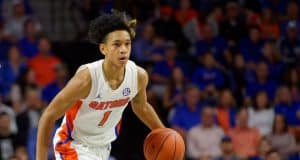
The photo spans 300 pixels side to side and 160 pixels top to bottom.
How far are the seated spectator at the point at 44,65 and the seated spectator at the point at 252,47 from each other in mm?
2651

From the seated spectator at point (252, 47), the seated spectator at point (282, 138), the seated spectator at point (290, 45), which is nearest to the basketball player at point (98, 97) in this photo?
the seated spectator at point (282, 138)

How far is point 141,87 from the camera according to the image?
16.8 ft

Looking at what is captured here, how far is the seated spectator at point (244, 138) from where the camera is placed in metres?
8.93

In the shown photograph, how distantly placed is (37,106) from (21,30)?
63.5 inches

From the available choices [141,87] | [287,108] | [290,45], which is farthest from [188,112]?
[141,87]

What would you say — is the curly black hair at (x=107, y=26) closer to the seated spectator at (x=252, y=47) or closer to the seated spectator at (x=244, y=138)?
the seated spectator at (x=244, y=138)

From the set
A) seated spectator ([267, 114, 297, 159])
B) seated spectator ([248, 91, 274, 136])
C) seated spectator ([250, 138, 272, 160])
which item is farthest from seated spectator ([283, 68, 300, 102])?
seated spectator ([250, 138, 272, 160])

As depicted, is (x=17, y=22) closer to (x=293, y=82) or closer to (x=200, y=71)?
(x=200, y=71)

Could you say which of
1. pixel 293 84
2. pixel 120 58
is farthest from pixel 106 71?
pixel 293 84

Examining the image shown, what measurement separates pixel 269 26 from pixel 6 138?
14.2 ft

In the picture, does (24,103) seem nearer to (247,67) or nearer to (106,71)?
(247,67)

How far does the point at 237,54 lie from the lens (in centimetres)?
997

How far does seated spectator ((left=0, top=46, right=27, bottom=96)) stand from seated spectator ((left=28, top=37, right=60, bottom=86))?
217 mm

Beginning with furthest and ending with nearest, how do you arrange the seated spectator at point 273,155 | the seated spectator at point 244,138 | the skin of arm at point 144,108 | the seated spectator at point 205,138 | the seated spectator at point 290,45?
the seated spectator at point 290,45, the seated spectator at point 244,138, the seated spectator at point 205,138, the seated spectator at point 273,155, the skin of arm at point 144,108
